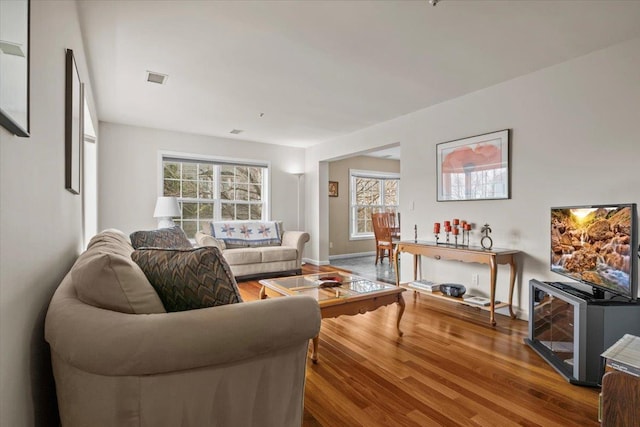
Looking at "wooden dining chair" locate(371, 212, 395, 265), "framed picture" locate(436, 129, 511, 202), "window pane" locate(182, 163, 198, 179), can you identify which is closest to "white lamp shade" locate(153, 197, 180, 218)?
"window pane" locate(182, 163, 198, 179)

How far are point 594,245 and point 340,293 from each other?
1.75 meters

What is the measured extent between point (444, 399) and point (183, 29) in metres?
2.97

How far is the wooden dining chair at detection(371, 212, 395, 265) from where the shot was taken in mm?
6125

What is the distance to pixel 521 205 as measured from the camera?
3178 millimetres

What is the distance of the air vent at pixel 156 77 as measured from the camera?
3.08 metres

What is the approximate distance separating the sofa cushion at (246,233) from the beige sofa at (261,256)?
5cm

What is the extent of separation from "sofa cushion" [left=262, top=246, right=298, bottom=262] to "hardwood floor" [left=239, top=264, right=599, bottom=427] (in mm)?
2162

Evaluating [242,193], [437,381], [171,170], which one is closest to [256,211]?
[242,193]

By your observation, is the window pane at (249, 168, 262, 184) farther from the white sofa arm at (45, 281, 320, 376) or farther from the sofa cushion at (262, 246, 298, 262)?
the white sofa arm at (45, 281, 320, 376)

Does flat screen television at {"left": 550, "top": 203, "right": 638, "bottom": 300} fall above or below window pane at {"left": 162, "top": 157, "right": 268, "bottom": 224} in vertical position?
below

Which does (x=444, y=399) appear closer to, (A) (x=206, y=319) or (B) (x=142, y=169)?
(A) (x=206, y=319)

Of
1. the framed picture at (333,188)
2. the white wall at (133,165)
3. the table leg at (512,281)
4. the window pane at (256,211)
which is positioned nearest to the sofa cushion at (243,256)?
the window pane at (256,211)

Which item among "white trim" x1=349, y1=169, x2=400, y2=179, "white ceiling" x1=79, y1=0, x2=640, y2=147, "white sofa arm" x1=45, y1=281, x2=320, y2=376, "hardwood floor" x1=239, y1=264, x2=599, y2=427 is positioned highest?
"white ceiling" x1=79, y1=0, x2=640, y2=147

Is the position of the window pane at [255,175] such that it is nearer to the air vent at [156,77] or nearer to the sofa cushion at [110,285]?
the air vent at [156,77]
